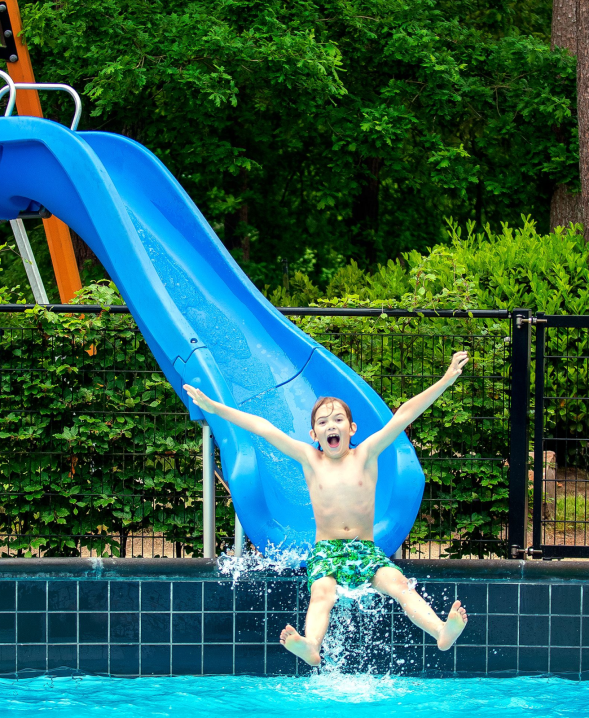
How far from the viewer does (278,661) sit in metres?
4.80

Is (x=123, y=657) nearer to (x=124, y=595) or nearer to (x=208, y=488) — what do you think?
(x=124, y=595)

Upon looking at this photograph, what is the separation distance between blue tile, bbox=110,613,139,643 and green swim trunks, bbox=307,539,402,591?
117cm

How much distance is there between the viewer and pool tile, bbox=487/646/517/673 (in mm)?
4832

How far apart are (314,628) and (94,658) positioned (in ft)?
5.00

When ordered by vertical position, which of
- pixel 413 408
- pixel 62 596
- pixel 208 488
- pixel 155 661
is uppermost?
pixel 413 408

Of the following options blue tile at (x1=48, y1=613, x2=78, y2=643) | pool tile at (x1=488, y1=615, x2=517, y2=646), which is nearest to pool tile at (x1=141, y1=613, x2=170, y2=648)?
blue tile at (x1=48, y1=613, x2=78, y2=643)

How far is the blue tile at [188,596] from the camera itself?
481 centimetres

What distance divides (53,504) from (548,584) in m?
2.91

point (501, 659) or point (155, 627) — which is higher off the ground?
point (155, 627)

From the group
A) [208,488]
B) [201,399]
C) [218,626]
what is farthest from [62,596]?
[201,399]

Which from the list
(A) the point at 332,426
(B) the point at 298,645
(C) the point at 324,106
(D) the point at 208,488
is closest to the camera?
(B) the point at 298,645

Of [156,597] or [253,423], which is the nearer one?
[253,423]

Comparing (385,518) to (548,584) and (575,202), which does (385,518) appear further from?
(575,202)

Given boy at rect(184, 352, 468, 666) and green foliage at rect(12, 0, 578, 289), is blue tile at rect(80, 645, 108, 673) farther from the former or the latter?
green foliage at rect(12, 0, 578, 289)
